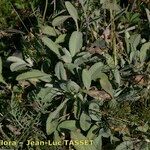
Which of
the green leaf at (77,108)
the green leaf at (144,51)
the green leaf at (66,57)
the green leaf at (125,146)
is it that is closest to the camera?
the green leaf at (125,146)

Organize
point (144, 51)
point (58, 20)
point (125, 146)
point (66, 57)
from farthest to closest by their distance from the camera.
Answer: point (58, 20), point (144, 51), point (66, 57), point (125, 146)

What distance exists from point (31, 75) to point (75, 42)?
405 mm

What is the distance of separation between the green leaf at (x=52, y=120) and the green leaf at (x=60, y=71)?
0.54 feet

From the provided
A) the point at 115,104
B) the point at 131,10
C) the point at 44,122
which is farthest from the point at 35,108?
the point at 131,10

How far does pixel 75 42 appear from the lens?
310cm

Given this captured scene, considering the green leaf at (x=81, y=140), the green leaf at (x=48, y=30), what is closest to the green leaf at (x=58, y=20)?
the green leaf at (x=48, y=30)

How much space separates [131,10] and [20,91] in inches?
42.9

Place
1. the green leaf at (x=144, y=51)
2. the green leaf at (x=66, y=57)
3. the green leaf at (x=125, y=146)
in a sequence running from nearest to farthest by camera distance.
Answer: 1. the green leaf at (x=125, y=146)
2. the green leaf at (x=66, y=57)
3. the green leaf at (x=144, y=51)

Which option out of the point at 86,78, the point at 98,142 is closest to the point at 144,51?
the point at 86,78

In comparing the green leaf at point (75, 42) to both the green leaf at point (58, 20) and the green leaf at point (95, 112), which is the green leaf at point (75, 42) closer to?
the green leaf at point (58, 20)

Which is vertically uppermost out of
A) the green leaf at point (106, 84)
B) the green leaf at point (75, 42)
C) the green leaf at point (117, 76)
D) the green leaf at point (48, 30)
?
the green leaf at point (48, 30)

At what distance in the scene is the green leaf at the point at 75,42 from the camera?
309 centimetres

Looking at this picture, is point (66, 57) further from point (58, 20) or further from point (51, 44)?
point (58, 20)

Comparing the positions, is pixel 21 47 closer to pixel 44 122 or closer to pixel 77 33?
pixel 77 33
